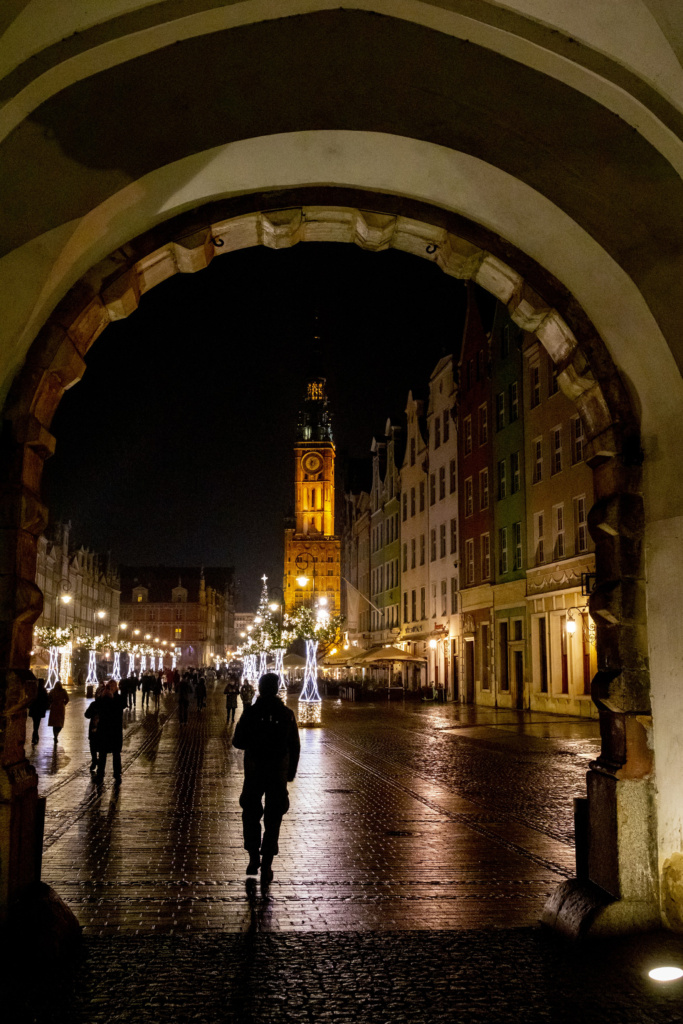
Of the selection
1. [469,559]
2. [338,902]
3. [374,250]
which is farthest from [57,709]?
[469,559]

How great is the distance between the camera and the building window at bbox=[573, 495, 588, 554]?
33469 millimetres

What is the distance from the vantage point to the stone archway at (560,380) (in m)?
6.45

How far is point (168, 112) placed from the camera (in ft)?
19.9

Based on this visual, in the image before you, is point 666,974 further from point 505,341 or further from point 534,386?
point 505,341

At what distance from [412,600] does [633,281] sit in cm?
5229

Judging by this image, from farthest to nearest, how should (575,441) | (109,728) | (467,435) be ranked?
(467,435), (575,441), (109,728)

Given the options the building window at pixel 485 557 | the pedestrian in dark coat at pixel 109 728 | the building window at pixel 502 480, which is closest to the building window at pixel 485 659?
the building window at pixel 485 557

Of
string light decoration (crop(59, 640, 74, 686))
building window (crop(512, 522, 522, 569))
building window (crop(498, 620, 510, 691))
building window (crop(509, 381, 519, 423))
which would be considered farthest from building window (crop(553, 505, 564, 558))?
string light decoration (crop(59, 640, 74, 686))

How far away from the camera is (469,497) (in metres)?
46.5

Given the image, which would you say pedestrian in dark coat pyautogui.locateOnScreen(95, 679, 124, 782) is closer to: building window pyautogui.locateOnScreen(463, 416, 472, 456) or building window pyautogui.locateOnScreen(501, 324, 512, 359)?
building window pyautogui.locateOnScreen(501, 324, 512, 359)

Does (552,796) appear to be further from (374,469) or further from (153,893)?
(374,469)

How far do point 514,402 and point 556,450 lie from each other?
490cm

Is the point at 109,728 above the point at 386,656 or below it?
below

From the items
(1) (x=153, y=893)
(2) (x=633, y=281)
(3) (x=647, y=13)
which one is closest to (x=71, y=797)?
(1) (x=153, y=893)
